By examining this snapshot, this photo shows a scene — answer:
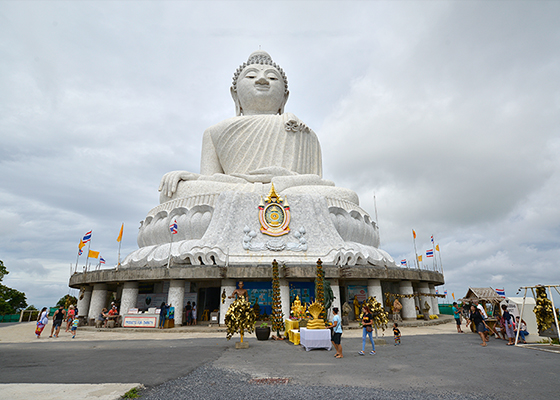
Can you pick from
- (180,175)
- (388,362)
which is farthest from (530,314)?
(180,175)

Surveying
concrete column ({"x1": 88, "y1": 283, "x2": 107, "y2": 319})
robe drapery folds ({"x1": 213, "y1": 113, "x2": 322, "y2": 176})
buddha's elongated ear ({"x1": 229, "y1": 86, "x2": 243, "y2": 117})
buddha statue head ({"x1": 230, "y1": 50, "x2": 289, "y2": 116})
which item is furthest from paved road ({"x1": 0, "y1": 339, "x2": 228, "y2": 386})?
buddha's elongated ear ({"x1": 229, "y1": 86, "x2": 243, "y2": 117})

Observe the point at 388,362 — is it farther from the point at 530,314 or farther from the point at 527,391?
the point at 530,314

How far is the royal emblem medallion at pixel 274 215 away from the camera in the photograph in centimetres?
1870

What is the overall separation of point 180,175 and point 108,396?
18469 mm

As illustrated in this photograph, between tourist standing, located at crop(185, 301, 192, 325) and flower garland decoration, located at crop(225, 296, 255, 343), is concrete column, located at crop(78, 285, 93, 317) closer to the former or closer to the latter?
tourist standing, located at crop(185, 301, 192, 325)

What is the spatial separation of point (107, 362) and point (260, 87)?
2403cm

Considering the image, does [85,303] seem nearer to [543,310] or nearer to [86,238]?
[86,238]

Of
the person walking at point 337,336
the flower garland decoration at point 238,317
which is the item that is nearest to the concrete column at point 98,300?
the flower garland decoration at point 238,317

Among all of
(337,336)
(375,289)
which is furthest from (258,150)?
(337,336)

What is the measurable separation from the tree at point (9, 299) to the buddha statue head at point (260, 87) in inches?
1070

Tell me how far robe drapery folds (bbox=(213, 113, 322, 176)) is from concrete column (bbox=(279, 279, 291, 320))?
10281 mm

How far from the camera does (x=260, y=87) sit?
2736cm

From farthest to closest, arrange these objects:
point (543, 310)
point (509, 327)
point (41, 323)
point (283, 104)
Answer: point (283, 104)
point (41, 323)
point (509, 327)
point (543, 310)

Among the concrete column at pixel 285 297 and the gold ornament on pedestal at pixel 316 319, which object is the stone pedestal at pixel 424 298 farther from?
the gold ornament on pedestal at pixel 316 319
